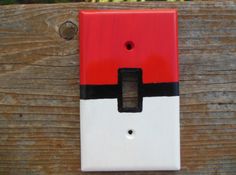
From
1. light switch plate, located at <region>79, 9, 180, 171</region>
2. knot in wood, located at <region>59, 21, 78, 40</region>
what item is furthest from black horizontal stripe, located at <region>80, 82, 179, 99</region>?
knot in wood, located at <region>59, 21, 78, 40</region>

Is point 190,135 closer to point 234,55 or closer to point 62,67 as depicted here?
point 234,55

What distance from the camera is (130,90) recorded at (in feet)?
3.96

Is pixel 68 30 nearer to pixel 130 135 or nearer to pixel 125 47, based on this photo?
pixel 125 47

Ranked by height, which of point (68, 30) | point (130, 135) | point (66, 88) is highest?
point (68, 30)

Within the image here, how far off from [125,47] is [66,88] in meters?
0.16

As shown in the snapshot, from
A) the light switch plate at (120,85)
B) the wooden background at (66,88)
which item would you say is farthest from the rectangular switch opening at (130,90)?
the wooden background at (66,88)

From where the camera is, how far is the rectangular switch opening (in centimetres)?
118

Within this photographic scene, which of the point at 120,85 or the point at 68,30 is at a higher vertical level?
the point at 68,30

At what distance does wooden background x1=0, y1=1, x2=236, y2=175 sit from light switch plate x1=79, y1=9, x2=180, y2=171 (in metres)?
0.04

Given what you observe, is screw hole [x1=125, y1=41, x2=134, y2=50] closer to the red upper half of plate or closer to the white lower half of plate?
the red upper half of plate

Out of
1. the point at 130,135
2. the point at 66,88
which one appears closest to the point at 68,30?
the point at 66,88

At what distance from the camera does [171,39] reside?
1189 mm

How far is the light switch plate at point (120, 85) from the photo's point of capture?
1.18 m

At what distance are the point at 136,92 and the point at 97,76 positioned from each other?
3.7 inches
